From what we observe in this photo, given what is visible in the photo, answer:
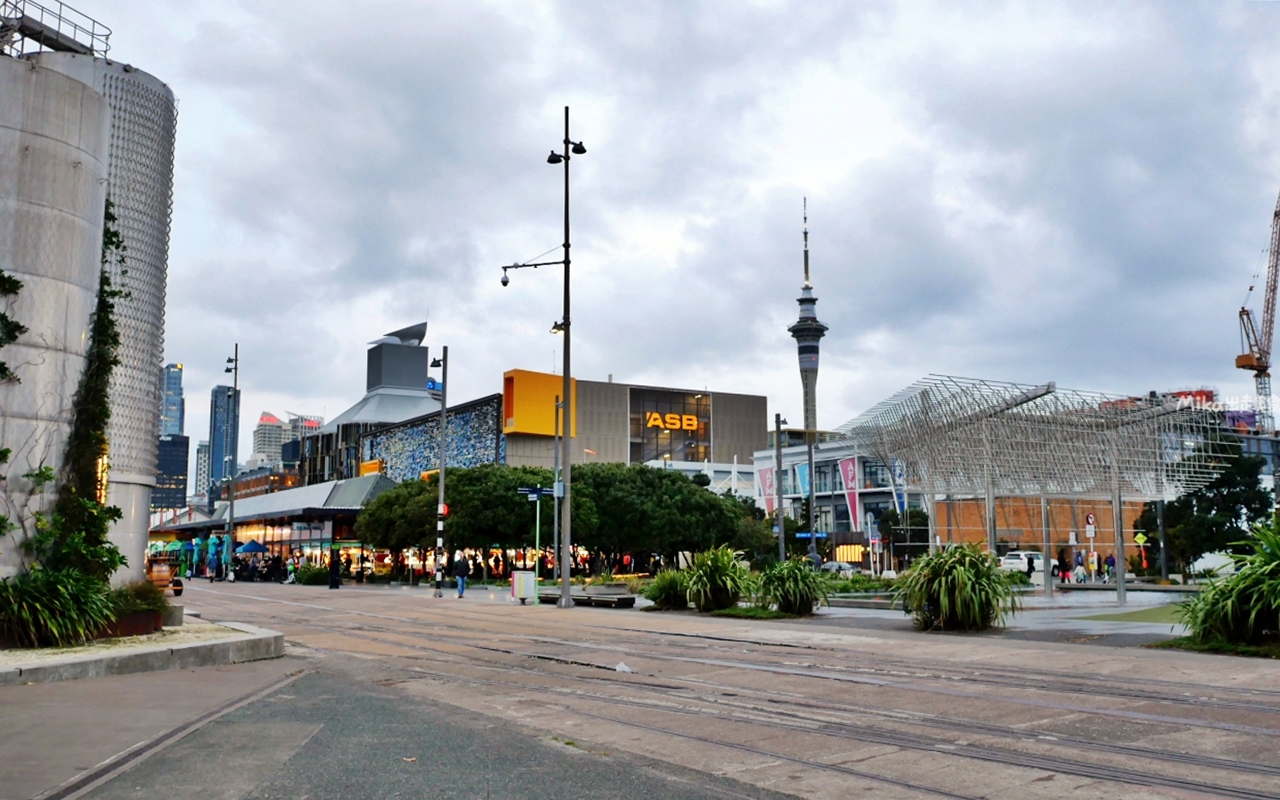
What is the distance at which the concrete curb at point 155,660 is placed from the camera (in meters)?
12.2

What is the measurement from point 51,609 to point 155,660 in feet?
6.55

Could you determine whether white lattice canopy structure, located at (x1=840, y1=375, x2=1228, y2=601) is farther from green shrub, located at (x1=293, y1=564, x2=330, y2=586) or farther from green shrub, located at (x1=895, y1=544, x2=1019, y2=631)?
green shrub, located at (x1=293, y1=564, x2=330, y2=586)

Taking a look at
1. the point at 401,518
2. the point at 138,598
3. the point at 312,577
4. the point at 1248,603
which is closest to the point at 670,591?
the point at 138,598

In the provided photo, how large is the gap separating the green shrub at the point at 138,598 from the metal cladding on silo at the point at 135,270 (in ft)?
5.69

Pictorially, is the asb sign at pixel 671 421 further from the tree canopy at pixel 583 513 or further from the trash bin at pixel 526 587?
the trash bin at pixel 526 587

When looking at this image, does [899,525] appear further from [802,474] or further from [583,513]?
[583,513]

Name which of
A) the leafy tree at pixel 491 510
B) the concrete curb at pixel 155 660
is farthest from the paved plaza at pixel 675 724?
the leafy tree at pixel 491 510

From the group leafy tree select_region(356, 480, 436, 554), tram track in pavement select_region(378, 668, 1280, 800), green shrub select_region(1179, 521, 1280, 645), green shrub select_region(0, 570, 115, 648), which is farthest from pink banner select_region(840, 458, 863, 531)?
tram track in pavement select_region(378, 668, 1280, 800)

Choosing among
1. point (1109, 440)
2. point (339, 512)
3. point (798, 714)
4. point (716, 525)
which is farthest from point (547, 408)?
point (798, 714)

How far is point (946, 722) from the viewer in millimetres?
9516

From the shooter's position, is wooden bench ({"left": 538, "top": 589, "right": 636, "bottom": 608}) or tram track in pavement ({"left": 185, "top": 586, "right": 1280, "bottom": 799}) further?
wooden bench ({"left": 538, "top": 589, "right": 636, "bottom": 608})

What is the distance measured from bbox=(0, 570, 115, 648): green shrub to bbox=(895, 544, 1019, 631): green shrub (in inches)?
548

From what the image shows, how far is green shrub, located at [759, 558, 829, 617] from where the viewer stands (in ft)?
79.0

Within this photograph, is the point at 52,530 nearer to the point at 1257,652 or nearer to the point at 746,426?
the point at 1257,652
